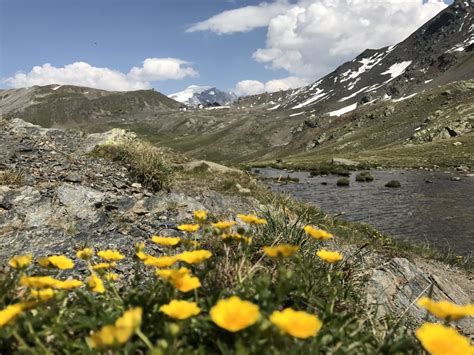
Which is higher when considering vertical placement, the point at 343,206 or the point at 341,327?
the point at 341,327

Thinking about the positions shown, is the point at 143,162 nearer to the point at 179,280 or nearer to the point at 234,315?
the point at 179,280

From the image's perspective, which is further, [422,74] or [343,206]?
[422,74]

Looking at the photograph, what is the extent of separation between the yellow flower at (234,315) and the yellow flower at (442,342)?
75 cm

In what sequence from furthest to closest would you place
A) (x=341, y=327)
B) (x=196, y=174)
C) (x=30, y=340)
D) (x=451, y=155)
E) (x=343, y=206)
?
1. (x=451, y=155)
2. (x=343, y=206)
3. (x=196, y=174)
4. (x=341, y=327)
5. (x=30, y=340)

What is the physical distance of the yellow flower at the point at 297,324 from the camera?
175 centimetres

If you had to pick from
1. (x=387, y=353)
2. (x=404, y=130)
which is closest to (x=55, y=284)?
(x=387, y=353)

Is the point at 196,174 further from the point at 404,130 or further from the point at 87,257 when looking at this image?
the point at 404,130

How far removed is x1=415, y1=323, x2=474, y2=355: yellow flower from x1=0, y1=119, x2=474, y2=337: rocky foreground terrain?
219 centimetres

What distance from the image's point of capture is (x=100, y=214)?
784 cm

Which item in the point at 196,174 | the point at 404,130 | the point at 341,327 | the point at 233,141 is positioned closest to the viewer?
the point at 341,327

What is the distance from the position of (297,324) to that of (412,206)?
28.2 meters

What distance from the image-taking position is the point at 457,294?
32.4ft

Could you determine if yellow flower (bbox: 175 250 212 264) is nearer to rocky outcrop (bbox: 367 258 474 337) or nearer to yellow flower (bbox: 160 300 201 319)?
yellow flower (bbox: 160 300 201 319)

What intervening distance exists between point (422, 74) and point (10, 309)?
18378cm
